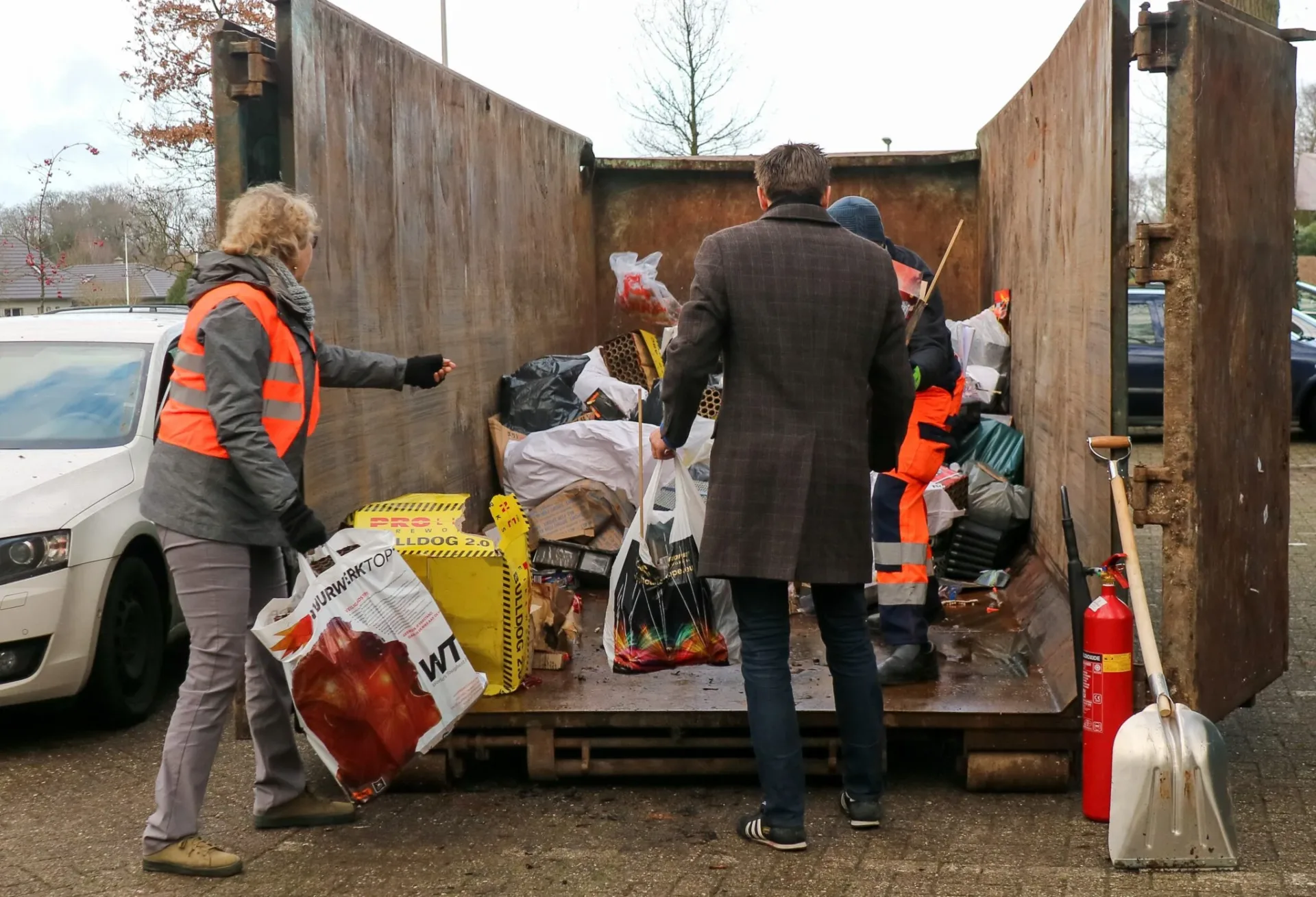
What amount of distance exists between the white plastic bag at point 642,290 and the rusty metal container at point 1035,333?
2.25 metres

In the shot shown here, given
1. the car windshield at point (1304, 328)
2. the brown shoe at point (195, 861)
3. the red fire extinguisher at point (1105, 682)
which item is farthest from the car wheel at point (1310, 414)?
the brown shoe at point (195, 861)

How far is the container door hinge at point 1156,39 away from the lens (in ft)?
12.1

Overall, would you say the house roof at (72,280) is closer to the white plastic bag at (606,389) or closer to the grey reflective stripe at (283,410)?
the white plastic bag at (606,389)

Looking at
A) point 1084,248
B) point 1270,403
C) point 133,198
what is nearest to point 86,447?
point 1084,248

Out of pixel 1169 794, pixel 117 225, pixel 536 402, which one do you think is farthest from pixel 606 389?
pixel 117 225

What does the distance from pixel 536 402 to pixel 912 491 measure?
267cm

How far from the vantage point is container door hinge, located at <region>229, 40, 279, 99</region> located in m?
4.09

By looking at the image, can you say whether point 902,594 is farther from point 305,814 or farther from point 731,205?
point 731,205

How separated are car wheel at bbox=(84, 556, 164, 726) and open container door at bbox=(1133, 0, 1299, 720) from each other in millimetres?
3501

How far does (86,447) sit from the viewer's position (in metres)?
5.17

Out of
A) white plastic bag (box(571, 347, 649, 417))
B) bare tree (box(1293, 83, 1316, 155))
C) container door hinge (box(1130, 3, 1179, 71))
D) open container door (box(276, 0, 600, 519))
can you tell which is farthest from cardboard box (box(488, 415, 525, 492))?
bare tree (box(1293, 83, 1316, 155))

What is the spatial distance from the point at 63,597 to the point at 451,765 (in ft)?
5.14

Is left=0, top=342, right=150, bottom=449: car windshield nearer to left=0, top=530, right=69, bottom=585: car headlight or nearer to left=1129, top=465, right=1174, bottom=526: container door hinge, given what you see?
left=0, top=530, right=69, bottom=585: car headlight

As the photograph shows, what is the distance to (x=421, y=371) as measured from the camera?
13.8ft
